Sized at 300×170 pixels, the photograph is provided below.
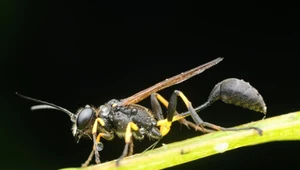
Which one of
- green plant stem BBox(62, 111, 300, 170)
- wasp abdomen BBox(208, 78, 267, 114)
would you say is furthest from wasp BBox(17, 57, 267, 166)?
green plant stem BBox(62, 111, 300, 170)

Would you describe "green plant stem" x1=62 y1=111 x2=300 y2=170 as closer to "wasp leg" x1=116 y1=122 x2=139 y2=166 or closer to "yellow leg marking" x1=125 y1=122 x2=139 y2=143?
"wasp leg" x1=116 y1=122 x2=139 y2=166

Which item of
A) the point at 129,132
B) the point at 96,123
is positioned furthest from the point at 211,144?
the point at 96,123

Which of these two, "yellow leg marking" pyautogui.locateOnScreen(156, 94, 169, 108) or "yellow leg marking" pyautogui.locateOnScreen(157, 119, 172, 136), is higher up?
"yellow leg marking" pyautogui.locateOnScreen(156, 94, 169, 108)

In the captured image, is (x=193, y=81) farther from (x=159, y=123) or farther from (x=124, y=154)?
(x=124, y=154)

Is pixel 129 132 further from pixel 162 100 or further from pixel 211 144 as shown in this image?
pixel 211 144

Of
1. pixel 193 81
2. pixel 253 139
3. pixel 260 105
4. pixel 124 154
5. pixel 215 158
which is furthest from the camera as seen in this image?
pixel 193 81

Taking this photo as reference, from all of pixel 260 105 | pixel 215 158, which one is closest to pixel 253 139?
pixel 260 105
